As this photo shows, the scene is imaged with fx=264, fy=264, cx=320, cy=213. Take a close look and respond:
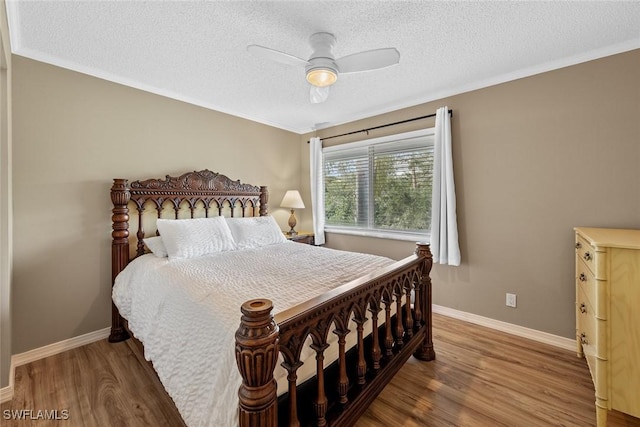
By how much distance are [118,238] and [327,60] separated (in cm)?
235

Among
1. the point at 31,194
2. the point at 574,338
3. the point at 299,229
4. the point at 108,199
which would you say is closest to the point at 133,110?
the point at 108,199

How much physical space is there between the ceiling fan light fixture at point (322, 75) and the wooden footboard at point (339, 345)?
1.37 metres

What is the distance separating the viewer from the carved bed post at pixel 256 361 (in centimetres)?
88

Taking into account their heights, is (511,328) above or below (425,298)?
below

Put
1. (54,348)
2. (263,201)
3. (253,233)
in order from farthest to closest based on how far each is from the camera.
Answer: (263,201), (253,233), (54,348)

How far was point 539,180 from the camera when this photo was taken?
2.39m

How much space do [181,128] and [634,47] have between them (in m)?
4.07

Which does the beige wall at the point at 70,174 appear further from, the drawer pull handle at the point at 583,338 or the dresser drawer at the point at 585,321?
the drawer pull handle at the point at 583,338

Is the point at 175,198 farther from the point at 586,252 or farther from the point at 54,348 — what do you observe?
the point at 586,252

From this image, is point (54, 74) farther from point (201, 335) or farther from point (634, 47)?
point (634, 47)

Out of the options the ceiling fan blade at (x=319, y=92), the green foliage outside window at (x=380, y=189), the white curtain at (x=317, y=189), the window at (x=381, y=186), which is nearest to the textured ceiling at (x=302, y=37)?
the ceiling fan blade at (x=319, y=92)

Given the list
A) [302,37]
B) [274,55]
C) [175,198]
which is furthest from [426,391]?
[175,198]

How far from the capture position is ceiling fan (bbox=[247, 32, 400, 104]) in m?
1.72

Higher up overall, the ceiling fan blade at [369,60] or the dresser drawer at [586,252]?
the ceiling fan blade at [369,60]
